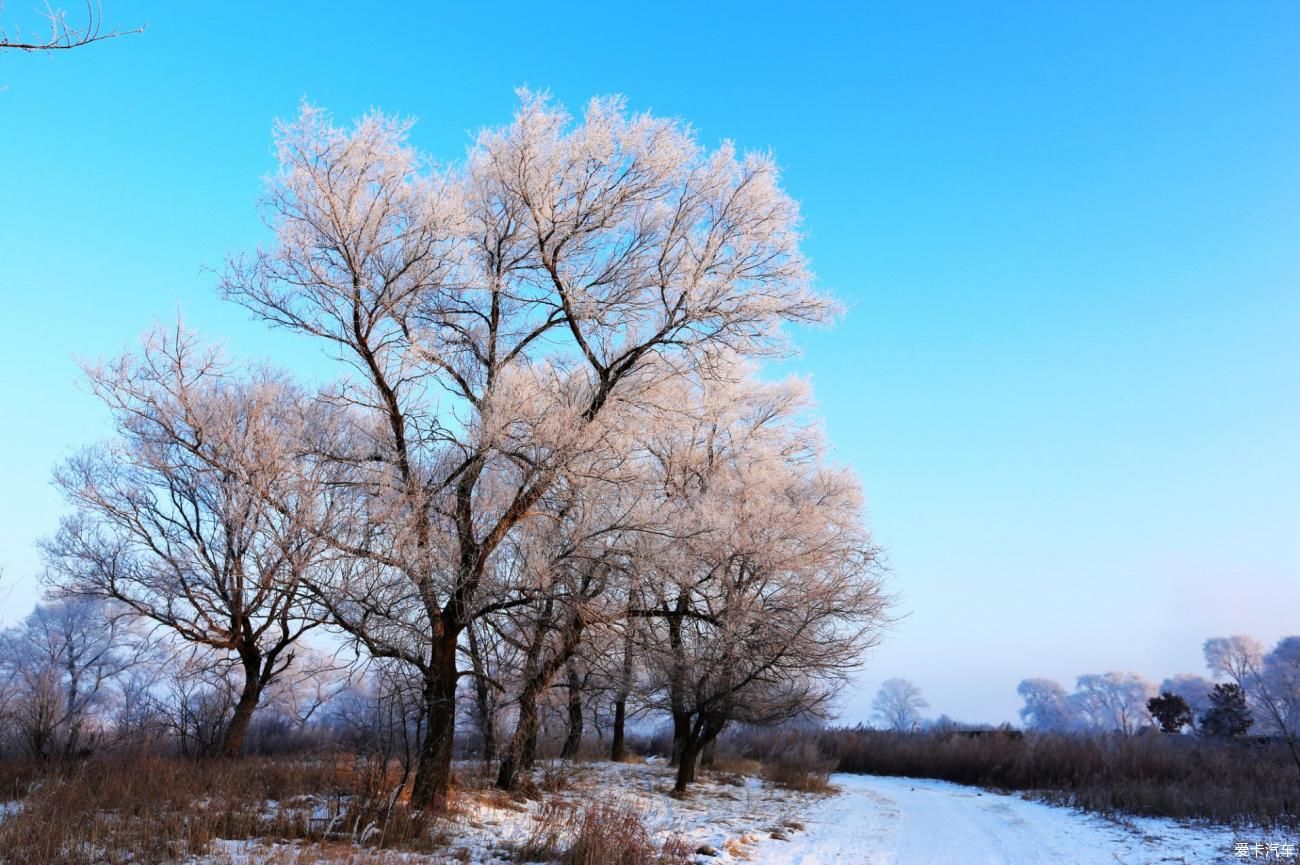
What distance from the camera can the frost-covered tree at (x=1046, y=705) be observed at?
88062 millimetres

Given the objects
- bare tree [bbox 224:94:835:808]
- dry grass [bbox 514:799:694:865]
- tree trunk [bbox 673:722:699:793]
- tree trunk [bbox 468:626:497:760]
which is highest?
bare tree [bbox 224:94:835:808]

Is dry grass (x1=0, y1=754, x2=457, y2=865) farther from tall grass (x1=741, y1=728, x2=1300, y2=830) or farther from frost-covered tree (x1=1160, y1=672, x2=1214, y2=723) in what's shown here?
frost-covered tree (x1=1160, y1=672, x2=1214, y2=723)

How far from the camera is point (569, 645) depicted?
41.7ft

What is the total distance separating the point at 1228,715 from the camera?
32.0 meters

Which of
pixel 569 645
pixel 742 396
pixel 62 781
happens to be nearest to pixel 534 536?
pixel 569 645

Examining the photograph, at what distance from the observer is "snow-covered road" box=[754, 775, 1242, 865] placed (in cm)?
1007

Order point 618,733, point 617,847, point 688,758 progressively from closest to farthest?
point 617,847
point 688,758
point 618,733

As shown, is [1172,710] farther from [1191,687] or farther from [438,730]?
[1191,687]

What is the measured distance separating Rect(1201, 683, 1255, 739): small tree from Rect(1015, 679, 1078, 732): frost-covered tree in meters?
58.6

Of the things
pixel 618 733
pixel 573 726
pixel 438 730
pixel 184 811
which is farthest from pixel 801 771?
pixel 184 811

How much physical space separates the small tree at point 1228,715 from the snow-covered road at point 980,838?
19.1m

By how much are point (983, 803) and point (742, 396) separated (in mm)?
11426

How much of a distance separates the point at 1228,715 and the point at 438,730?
34631 millimetres

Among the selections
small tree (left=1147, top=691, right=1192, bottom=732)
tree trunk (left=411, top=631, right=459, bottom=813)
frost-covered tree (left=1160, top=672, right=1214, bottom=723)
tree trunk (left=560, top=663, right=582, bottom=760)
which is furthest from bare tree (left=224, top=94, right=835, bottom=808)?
frost-covered tree (left=1160, top=672, right=1214, bottom=723)
